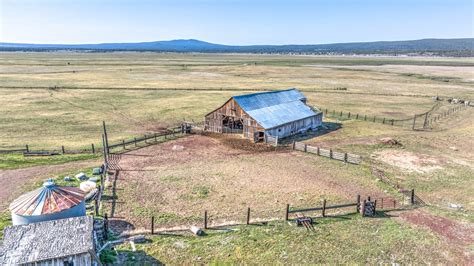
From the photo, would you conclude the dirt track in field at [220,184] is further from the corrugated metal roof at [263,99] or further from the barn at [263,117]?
the corrugated metal roof at [263,99]

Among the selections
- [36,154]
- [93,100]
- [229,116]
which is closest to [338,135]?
[229,116]

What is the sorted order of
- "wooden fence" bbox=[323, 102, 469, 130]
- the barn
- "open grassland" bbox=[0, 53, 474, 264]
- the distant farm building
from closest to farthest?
the distant farm building → "open grassland" bbox=[0, 53, 474, 264] → the barn → "wooden fence" bbox=[323, 102, 469, 130]

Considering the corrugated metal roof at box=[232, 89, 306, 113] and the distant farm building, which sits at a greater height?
the corrugated metal roof at box=[232, 89, 306, 113]

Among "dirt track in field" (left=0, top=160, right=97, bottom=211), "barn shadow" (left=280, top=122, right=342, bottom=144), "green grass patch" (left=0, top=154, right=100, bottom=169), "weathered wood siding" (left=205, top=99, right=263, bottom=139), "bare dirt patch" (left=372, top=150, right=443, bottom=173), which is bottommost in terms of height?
"barn shadow" (left=280, top=122, right=342, bottom=144)

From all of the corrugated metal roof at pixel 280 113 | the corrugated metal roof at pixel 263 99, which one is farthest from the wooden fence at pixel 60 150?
the corrugated metal roof at pixel 280 113

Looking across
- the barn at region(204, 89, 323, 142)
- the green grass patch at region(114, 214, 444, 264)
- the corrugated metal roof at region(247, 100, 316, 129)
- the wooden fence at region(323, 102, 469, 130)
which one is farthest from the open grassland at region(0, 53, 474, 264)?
the corrugated metal roof at region(247, 100, 316, 129)

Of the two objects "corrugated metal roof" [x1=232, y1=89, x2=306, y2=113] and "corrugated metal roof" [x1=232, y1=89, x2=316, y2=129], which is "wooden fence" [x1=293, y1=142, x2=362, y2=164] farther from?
"corrugated metal roof" [x1=232, y1=89, x2=306, y2=113]

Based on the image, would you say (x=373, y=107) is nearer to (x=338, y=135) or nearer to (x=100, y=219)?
(x=338, y=135)
